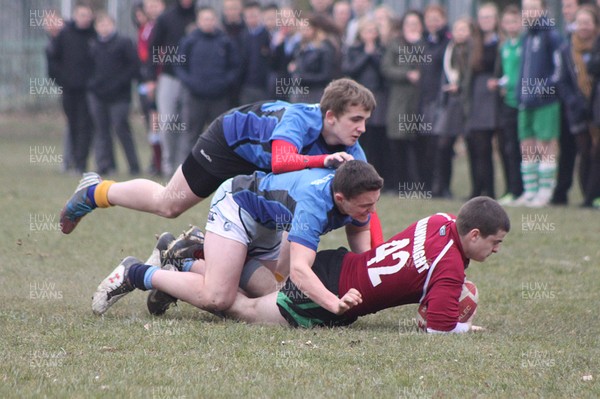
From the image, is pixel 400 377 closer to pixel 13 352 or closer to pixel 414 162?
pixel 13 352

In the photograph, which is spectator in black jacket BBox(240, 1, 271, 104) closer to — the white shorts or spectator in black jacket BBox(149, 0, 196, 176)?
spectator in black jacket BBox(149, 0, 196, 176)

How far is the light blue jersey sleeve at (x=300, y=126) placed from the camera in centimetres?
613

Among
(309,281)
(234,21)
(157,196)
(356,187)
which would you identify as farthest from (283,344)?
(234,21)

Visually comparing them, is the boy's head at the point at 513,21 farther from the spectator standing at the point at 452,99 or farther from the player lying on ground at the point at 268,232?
the player lying on ground at the point at 268,232

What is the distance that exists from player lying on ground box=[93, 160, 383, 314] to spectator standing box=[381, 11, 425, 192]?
648 centimetres

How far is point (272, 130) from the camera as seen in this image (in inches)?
253

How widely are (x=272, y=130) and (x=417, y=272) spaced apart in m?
1.48

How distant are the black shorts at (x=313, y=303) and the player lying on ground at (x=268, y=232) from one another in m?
0.21

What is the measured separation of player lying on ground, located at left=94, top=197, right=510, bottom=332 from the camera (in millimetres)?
5492

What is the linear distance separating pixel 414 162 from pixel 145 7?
240 inches

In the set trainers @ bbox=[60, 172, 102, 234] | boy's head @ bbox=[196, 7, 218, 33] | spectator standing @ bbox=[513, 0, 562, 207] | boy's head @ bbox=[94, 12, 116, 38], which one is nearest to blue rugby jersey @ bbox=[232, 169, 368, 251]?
trainers @ bbox=[60, 172, 102, 234]

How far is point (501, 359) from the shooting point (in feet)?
16.5

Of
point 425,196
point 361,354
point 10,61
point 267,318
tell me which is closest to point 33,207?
point 425,196

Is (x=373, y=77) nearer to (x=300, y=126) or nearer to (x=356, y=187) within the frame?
(x=300, y=126)
